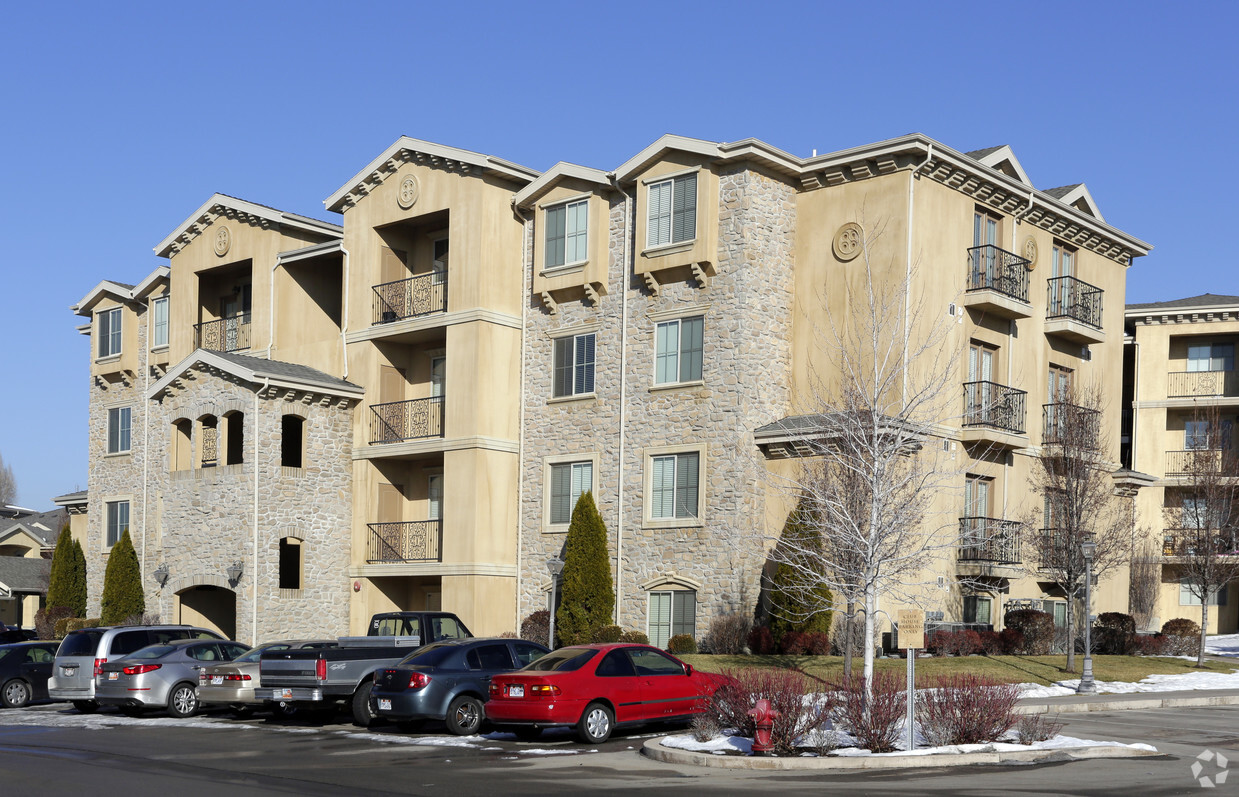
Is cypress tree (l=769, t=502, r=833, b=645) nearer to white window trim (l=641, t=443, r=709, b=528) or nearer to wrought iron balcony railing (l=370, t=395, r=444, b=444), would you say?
white window trim (l=641, t=443, r=709, b=528)

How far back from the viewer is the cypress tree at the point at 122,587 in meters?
38.8

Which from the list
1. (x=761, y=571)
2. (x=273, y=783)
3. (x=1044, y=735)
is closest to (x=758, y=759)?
(x=1044, y=735)

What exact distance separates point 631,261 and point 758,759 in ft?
62.3

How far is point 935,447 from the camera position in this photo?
99.3 feet

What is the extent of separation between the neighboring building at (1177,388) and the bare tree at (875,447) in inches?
883

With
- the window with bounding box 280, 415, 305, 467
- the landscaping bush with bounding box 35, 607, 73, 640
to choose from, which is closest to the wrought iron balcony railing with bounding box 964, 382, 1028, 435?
the window with bounding box 280, 415, 305, 467

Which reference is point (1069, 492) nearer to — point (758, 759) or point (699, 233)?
point (699, 233)

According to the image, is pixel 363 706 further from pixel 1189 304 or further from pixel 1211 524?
pixel 1189 304

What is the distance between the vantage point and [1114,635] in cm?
3538

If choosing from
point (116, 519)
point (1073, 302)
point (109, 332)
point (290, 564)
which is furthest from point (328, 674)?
point (109, 332)

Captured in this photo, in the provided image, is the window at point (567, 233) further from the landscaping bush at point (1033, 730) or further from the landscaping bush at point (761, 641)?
the landscaping bush at point (1033, 730)

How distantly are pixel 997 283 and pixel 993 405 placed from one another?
327 cm

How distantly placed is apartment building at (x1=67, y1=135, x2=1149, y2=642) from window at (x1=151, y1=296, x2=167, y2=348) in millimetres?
3613

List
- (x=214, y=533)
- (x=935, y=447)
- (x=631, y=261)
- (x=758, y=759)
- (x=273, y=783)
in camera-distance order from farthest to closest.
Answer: (x=214, y=533) < (x=631, y=261) < (x=935, y=447) < (x=758, y=759) < (x=273, y=783)
